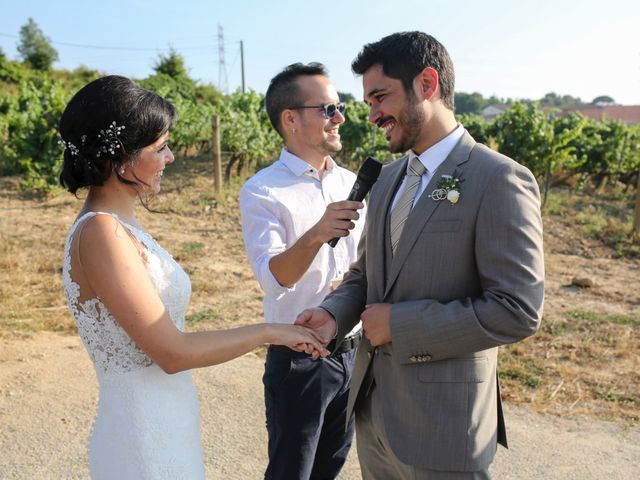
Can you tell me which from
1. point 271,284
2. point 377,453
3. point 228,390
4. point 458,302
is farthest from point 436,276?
point 228,390

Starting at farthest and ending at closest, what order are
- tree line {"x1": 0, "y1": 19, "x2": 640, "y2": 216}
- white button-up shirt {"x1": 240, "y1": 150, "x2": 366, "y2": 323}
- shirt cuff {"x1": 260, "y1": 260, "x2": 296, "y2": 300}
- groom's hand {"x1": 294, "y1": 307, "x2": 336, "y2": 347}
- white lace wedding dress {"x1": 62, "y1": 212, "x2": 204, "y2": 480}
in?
tree line {"x1": 0, "y1": 19, "x2": 640, "y2": 216} < white button-up shirt {"x1": 240, "y1": 150, "x2": 366, "y2": 323} < shirt cuff {"x1": 260, "y1": 260, "x2": 296, "y2": 300} < groom's hand {"x1": 294, "y1": 307, "x2": 336, "y2": 347} < white lace wedding dress {"x1": 62, "y1": 212, "x2": 204, "y2": 480}

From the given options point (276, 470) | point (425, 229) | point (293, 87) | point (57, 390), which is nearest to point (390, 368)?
point (425, 229)

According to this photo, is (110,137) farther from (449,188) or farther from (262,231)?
(449,188)

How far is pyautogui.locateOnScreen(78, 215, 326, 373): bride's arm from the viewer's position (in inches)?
70.9

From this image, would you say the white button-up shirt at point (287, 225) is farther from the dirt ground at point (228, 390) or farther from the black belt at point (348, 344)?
the dirt ground at point (228, 390)

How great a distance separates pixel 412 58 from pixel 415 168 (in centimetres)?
39

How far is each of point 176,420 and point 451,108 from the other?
1508mm

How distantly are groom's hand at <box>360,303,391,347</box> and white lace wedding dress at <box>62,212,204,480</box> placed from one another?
2.18 ft

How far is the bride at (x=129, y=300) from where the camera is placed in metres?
1.84

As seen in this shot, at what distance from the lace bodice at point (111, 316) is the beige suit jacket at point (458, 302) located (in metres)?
0.74

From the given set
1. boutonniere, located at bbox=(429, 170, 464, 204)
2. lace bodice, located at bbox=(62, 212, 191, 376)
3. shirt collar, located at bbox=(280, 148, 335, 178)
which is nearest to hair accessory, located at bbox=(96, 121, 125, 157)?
lace bodice, located at bbox=(62, 212, 191, 376)

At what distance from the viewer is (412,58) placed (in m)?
2.10

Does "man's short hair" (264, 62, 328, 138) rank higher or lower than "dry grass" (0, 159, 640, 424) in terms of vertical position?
higher

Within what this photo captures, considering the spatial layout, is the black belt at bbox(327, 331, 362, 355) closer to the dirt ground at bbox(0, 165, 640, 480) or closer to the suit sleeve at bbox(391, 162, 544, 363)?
the suit sleeve at bbox(391, 162, 544, 363)
